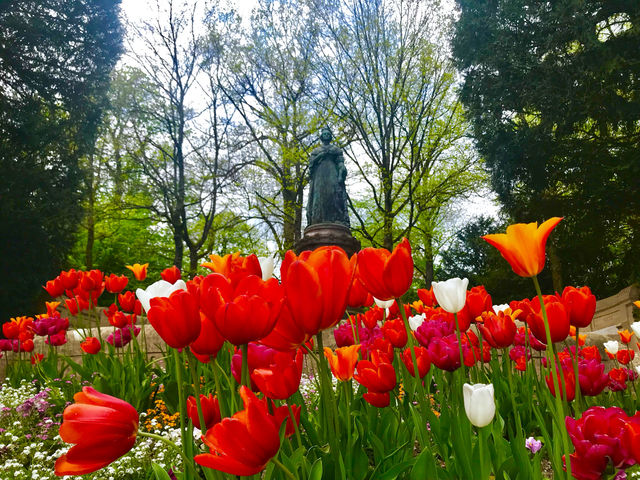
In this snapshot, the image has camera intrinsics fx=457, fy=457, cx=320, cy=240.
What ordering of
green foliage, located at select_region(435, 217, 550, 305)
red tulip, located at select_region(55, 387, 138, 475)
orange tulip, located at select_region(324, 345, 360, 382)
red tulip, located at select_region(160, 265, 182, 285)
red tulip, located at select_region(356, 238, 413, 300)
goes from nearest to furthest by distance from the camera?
red tulip, located at select_region(55, 387, 138, 475), red tulip, located at select_region(356, 238, 413, 300), orange tulip, located at select_region(324, 345, 360, 382), red tulip, located at select_region(160, 265, 182, 285), green foliage, located at select_region(435, 217, 550, 305)

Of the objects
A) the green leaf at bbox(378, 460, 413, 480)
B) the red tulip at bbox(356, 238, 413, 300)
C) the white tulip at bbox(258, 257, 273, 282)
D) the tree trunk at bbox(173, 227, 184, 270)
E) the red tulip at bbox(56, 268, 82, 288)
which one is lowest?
the green leaf at bbox(378, 460, 413, 480)

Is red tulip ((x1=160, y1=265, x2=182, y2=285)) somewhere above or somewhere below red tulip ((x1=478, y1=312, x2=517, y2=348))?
above

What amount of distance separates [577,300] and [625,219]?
45.7 ft

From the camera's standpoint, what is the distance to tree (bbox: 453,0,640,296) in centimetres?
1066

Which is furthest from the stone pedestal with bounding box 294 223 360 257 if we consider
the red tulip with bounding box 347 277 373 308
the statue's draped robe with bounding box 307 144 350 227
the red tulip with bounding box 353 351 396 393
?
the red tulip with bounding box 353 351 396 393

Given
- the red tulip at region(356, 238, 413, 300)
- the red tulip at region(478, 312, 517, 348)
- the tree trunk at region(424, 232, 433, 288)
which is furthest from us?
the tree trunk at region(424, 232, 433, 288)

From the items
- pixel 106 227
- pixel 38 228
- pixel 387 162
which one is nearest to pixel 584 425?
pixel 38 228

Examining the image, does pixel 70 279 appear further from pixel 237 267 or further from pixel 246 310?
pixel 246 310

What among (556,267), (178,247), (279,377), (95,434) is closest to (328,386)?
(279,377)

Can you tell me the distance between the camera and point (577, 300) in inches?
57.2

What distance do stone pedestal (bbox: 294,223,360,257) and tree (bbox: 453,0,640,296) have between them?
17.8 feet

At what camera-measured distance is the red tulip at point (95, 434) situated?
0.73 meters

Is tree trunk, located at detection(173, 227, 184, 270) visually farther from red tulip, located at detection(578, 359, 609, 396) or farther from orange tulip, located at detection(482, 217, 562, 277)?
orange tulip, located at detection(482, 217, 562, 277)

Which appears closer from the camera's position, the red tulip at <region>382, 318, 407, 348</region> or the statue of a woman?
the red tulip at <region>382, 318, 407, 348</region>
